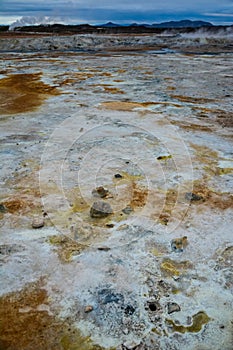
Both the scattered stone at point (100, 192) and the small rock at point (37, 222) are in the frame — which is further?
the scattered stone at point (100, 192)

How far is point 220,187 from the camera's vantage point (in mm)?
4871

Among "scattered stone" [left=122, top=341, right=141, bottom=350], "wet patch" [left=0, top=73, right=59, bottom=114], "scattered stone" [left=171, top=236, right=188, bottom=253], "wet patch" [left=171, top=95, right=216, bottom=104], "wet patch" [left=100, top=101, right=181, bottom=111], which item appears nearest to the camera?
"scattered stone" [left=122, top=341, right=141, bottom=350]

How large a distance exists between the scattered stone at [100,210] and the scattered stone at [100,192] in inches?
15.9

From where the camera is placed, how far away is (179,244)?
3.65 metres

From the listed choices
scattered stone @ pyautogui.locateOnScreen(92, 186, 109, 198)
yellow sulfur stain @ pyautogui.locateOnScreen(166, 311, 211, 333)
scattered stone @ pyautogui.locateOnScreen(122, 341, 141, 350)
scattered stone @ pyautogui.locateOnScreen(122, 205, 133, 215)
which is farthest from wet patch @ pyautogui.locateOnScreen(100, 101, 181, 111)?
scattered stone @ pyautogui.locateOnScreen(122, 341, 141, 350)

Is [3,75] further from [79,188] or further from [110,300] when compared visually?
[110,300]

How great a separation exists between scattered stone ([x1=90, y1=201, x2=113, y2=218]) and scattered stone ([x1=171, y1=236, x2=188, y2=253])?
891 mm

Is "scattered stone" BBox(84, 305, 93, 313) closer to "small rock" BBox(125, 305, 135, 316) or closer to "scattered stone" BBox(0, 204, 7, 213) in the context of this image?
"small rock" BBox(125, 305, 135, 316)

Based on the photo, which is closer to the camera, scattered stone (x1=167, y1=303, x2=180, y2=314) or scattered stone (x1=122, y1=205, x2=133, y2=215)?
scattered stone (x1=167, y1=303, x2=180, y2=314)

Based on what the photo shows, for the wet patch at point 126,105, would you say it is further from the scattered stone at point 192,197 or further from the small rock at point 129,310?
the small rock at point 129,310

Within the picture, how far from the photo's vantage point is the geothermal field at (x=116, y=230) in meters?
2.70

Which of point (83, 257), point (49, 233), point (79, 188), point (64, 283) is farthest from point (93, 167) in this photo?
point (64, 283)

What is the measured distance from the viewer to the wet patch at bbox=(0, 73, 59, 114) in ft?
30.9

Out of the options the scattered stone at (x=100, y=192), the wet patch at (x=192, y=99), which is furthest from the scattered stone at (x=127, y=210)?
the wet patch at (x=192, y=99)
